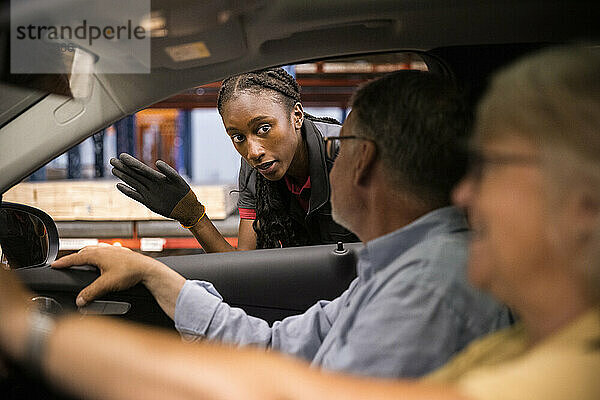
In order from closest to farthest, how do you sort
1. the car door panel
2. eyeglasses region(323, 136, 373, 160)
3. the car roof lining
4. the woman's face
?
1. eyeglasses region(323, 136, 373, 160)
2. the car roof lining
3. the car door panel
4. the woman's face

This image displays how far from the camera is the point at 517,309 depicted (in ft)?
2.07

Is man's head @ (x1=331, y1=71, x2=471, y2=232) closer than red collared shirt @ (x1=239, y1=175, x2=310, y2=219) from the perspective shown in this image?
Yes

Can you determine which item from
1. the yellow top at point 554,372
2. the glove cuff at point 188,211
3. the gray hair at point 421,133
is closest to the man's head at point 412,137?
the gray hair at point 421,133

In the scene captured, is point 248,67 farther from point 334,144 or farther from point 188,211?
point 188,211

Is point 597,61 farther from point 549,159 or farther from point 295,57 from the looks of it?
point 295,57

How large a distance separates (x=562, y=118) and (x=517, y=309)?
0.69 feet

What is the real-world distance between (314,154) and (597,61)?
1352 millimetres

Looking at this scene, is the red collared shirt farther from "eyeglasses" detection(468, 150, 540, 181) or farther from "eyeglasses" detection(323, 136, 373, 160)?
"eyeglasses" detection(468, 150, 540, 181)

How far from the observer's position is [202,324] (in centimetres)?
133

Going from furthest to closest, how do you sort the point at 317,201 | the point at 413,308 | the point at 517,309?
the point at 317,201, the point at 413,308, the point at 517,309

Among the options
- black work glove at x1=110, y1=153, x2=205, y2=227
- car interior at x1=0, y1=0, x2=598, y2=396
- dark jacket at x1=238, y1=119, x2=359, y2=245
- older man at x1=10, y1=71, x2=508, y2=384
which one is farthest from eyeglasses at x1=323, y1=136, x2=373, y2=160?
black work glove at x1=110, y1=153, x2=205, y2=227
